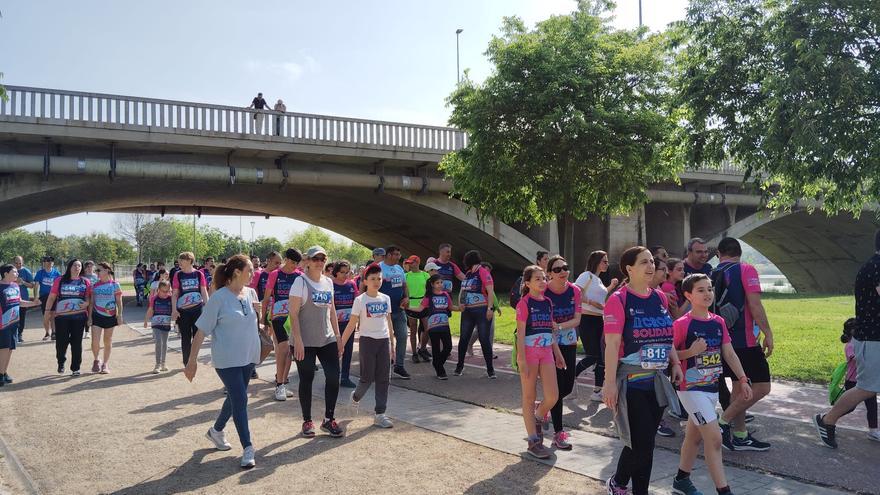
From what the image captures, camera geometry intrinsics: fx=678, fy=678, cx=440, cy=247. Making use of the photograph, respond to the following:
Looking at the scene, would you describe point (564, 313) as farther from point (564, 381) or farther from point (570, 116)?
point (570, 116)

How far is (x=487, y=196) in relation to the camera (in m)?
17.7

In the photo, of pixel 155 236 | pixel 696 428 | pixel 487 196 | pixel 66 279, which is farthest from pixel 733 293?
A: pixel 155 236

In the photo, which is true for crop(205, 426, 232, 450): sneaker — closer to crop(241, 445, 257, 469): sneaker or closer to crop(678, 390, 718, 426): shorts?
crop(241, 445, 257, 469): sneaker

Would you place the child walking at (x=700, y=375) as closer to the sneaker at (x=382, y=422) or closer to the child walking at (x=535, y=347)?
the child walking at (x=535, y=347)

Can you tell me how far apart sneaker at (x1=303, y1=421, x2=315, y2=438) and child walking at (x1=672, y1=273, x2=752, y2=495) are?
3.32m

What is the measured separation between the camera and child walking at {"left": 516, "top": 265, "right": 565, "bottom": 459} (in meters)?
5.64

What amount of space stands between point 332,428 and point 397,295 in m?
3.80

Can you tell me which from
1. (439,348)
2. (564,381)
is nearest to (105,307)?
(439,348)

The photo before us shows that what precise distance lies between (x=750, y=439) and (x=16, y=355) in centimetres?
1283

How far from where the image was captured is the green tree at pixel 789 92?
10.1 meters

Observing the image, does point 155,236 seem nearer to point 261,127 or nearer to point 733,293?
point 261,127

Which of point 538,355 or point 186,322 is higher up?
point 538,355

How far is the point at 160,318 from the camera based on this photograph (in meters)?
10.7

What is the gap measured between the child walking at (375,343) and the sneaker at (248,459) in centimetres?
154
